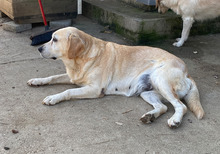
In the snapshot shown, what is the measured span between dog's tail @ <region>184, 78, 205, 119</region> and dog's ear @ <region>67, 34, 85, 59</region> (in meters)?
1.62

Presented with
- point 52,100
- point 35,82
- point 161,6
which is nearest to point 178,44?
point 161,6

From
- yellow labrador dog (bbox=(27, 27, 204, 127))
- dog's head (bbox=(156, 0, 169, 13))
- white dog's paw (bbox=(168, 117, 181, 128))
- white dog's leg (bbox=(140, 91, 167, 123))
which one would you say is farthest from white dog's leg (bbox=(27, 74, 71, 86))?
dog's head (bbox=(156, 0, 169, 13))

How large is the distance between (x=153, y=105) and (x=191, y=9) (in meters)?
3.23

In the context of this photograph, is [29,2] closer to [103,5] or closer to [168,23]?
[103,5]

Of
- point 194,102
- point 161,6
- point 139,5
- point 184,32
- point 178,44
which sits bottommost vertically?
point 178,44

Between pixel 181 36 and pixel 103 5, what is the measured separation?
93.4 inches

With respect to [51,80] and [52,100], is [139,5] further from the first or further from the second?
[52,100]

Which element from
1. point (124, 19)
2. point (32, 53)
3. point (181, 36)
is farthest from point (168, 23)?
point (32, 53)

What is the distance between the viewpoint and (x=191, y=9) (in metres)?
5.60

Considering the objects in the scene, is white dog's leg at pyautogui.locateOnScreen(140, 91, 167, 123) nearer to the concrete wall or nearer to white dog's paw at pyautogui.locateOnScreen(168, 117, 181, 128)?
white dog's paw at pyautogui.locateOnScreen(168, 117, 181, 128)

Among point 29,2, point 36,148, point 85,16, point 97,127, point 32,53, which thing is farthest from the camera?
point 85,16

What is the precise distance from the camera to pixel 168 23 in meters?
5.97

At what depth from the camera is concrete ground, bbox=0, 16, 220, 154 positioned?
2.57 m

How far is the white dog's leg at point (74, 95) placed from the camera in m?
3.24
